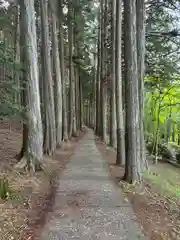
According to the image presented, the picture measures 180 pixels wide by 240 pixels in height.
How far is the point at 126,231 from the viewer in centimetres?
525

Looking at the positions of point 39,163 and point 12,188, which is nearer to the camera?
point 12,188

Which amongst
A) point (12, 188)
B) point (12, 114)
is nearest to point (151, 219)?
point (12, 188)

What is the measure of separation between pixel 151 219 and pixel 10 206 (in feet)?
9.01

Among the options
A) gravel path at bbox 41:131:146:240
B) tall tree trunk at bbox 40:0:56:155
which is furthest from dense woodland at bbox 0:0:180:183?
gravel path at bbox 41:131:146:240

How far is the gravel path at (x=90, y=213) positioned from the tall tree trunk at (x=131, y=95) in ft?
2.41

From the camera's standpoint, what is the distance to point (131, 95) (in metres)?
Result: 8.60

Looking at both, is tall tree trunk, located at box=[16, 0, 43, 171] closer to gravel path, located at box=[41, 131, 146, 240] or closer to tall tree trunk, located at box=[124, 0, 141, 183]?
gravel path, located at box=[41, 131, 146, 240]

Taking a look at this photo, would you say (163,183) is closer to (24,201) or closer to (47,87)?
(24,201)

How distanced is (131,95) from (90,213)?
3.71 meters

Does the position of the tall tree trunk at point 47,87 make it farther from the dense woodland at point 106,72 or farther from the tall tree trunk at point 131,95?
the tall tree trunk at point 131,95

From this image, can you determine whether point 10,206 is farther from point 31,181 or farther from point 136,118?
point 136,118

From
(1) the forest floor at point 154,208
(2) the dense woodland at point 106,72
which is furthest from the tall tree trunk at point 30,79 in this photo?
(1) the forest floor at point 154,208

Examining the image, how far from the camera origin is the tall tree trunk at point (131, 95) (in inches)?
334

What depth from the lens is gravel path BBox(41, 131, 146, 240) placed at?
16.7 ft
